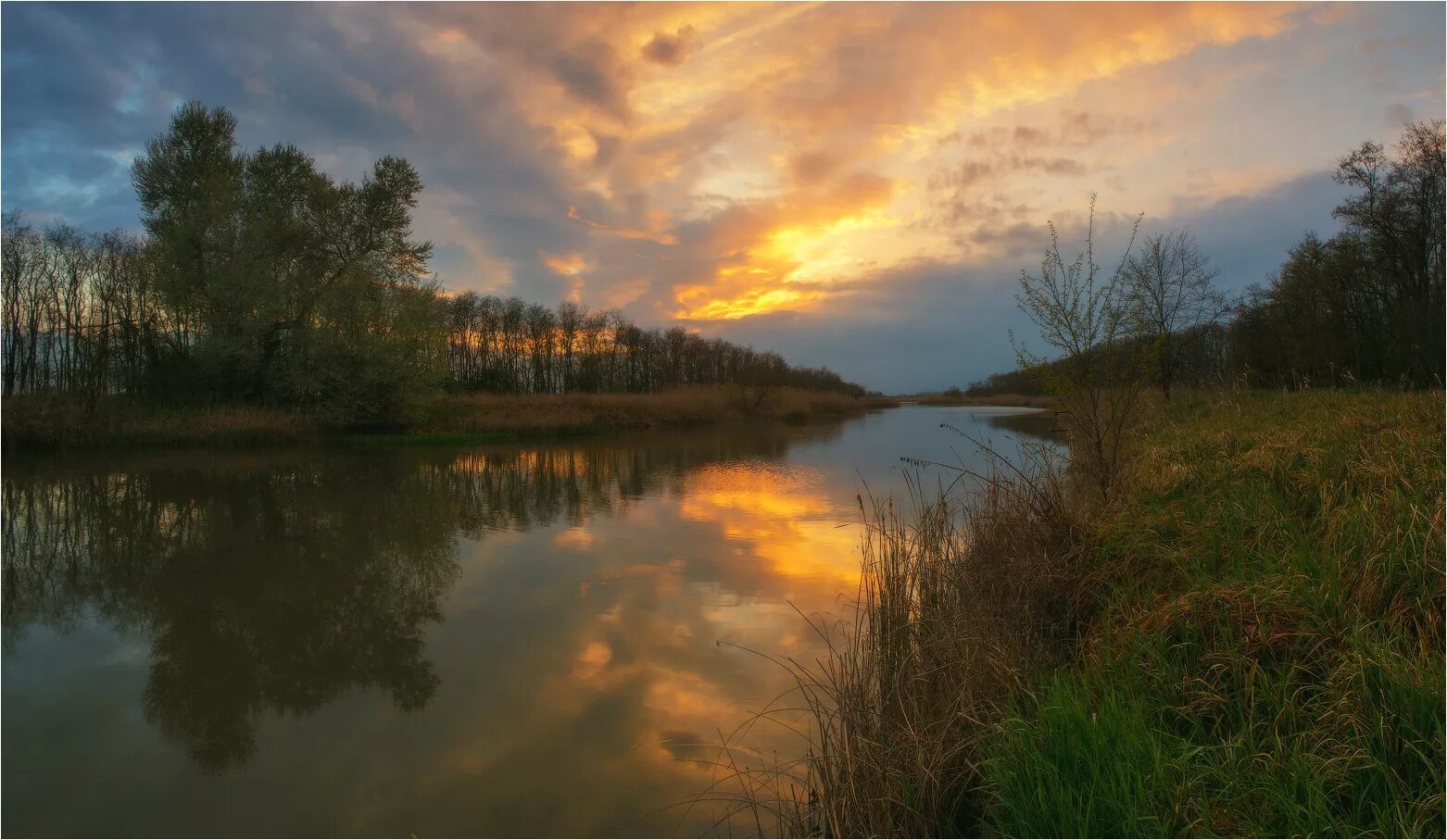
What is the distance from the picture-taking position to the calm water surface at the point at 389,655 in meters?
3.80

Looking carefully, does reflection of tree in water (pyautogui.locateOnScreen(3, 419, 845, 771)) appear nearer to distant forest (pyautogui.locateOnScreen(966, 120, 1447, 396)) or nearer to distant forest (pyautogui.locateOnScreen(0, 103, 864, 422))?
distant forest (pyautogui.locateOnScreen(0, 103, 864, 422))

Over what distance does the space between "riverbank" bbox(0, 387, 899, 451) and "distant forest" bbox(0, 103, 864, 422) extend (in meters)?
0.98

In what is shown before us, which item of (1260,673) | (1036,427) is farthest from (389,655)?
(1036,427)

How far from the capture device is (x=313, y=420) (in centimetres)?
2414

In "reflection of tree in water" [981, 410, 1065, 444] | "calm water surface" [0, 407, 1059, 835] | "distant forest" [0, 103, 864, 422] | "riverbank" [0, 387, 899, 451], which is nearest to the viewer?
"calm water surface" [0, 407, 1059, 835]

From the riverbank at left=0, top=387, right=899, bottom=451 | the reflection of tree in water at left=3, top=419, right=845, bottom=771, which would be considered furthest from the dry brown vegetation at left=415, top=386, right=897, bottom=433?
the reflection of tree in water at left=3, top=419, right=845, bottom=771

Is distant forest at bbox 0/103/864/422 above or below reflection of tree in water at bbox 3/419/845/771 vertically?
above

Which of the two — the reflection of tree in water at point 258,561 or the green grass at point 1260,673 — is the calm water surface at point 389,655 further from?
the green grass at point 1260,673

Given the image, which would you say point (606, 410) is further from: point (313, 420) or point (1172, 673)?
point (1172, 673)

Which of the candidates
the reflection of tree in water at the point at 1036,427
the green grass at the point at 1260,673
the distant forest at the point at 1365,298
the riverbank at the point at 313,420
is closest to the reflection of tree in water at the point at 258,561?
the riverbank at the point at 313,420

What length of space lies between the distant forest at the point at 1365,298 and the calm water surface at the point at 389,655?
17.5 m

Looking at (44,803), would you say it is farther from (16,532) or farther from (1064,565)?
(16,532)

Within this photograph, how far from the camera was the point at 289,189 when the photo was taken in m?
28.0

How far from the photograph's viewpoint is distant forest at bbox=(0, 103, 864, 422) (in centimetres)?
2420
